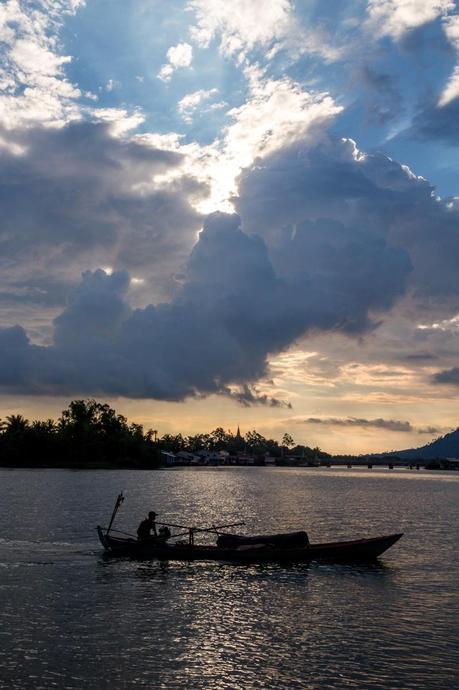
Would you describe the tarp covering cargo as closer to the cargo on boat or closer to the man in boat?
the cargo on boat

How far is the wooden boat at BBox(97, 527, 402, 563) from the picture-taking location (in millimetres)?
40750

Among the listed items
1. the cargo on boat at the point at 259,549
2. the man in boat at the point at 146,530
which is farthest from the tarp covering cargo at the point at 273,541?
the man in boat at the point at 146,530

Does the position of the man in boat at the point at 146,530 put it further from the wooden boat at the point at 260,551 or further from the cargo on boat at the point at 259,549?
the wooden boat at the point at 260,551

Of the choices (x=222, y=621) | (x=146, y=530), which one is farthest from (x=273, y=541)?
(x=222, y=621)

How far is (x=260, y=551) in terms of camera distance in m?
40.8

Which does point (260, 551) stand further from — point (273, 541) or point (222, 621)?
point (222, 621)

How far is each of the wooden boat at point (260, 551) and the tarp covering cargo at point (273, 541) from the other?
25cm

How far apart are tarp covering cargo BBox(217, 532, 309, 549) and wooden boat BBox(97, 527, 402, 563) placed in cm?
25

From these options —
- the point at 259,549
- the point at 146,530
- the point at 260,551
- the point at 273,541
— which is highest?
the point at 146,530

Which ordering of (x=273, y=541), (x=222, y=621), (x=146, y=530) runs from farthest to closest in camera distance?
(x=146, y=530), (x=273, y=541), (x=222, y=621)

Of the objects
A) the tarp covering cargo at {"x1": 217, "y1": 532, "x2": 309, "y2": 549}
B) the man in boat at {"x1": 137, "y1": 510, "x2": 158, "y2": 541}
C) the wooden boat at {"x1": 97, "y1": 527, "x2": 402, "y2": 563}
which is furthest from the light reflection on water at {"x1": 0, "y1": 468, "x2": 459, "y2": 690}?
the man in boat at {"x1": 137, "y1": 510, "x2": 158, "y2": 541}

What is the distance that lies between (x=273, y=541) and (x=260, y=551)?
4.15ft

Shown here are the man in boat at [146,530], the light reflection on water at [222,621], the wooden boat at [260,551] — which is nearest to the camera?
the light reflection on water at [222,621]

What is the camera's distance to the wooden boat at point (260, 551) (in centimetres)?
4075
